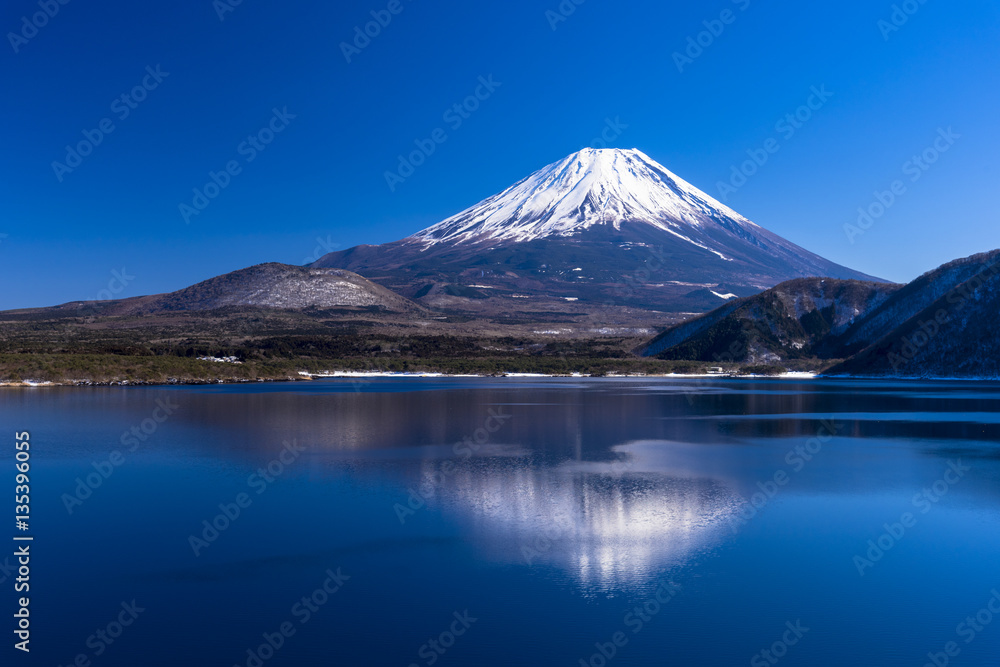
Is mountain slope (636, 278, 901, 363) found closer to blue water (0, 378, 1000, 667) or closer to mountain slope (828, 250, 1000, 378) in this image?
mountain slope (828, 250, 1000, 378)

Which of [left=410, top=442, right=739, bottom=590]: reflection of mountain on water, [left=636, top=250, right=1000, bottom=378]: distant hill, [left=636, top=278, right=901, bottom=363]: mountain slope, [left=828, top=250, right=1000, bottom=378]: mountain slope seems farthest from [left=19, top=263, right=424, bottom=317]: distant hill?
[left=410, top=442, right=739, bottom=590]: reflection of mountain on water

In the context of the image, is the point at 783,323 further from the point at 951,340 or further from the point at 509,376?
the point at 509,376

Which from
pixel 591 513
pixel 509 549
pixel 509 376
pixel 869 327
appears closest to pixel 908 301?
pixel 869 327

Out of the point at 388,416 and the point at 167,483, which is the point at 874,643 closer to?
the point at 167,483

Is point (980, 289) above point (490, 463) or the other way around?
above

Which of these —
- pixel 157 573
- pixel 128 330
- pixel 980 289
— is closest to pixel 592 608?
pixel 157 573

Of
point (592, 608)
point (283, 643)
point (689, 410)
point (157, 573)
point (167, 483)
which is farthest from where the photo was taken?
point (689, 410)
